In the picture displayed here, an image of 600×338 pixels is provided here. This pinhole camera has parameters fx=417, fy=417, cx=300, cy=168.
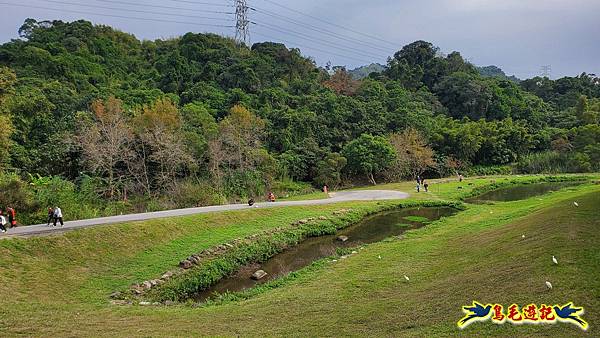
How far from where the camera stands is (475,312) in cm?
943

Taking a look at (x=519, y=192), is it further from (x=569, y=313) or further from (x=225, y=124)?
(x=569, y=313)

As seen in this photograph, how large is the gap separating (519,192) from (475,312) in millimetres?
39276

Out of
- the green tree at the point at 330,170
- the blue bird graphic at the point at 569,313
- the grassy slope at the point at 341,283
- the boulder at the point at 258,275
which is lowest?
the boulder at the point at 258,275

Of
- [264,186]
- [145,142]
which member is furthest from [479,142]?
[145,142]

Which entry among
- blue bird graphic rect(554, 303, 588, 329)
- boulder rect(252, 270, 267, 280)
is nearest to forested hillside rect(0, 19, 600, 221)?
boulder rect(252, 270, 267, 280)

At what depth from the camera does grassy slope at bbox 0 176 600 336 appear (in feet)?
33.3

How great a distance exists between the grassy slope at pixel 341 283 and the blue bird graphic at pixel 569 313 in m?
0.20

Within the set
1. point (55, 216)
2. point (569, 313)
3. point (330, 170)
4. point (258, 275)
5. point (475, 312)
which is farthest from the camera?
point (330, 170)

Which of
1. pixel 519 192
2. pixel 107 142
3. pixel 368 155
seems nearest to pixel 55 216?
pixel 107 142

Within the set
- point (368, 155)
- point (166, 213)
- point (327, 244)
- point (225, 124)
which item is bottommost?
point (327, 244)

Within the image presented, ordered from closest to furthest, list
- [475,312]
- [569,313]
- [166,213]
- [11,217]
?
[569,313], [475,312], [11,217], [166,213]

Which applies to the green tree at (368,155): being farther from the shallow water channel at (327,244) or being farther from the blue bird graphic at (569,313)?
the blue bird graphic at (569,313)

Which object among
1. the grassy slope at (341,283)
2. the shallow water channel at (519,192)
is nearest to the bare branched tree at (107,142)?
the grassy slope at (341,283)

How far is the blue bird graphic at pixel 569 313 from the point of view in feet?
26.3
